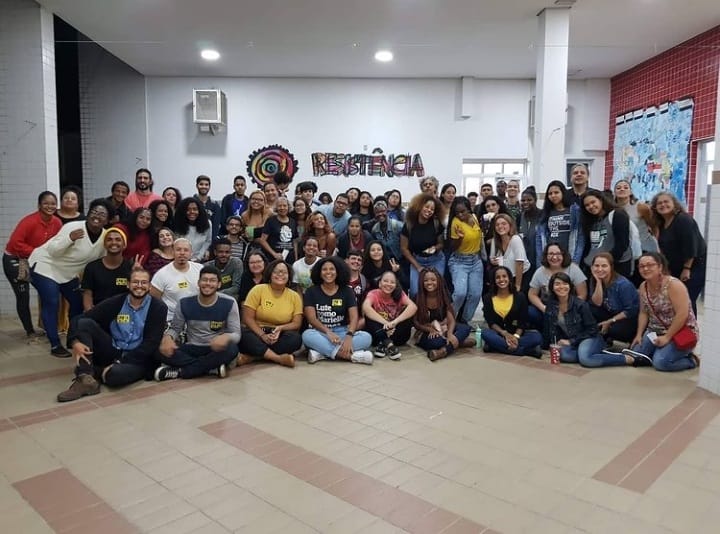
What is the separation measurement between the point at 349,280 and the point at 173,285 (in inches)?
61.2

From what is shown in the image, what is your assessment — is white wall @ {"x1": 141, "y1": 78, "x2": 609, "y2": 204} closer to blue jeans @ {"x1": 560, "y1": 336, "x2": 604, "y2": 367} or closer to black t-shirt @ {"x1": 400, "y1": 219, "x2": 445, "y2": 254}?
black t-shirt @ {"x1": 400, "y1": 219, "x2": 445, "y2": 254}

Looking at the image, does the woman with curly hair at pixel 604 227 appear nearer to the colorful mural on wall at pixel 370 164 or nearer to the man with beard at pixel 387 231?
the man with beard at pixel 387 231

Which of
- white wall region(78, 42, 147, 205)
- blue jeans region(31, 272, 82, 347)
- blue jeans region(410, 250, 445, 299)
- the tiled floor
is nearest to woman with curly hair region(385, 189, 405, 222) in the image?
blue jeans region(410, 250, 445, 299)

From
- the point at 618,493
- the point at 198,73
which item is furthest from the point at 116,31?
the point at 618,493

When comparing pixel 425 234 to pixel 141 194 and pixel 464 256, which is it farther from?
pixel 141 194

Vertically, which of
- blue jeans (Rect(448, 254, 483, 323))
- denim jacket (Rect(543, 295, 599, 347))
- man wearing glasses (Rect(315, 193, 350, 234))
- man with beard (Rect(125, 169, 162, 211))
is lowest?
denim jacket (Rect(543, 295, 599, 347))

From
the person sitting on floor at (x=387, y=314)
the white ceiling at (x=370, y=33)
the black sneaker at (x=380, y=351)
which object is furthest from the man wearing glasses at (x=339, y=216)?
the white ceiling at (x=370, y=33)

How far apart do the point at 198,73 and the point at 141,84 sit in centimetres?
109

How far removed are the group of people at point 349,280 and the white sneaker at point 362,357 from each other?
0.02 metres

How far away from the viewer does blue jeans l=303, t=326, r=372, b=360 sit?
4.89m

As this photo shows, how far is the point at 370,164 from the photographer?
1028cm

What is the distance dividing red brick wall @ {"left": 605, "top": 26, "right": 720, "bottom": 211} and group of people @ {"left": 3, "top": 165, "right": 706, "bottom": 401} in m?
3.39

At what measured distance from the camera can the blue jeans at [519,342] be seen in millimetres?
5070

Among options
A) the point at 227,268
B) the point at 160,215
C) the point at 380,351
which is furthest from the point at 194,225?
the point at 380,351
